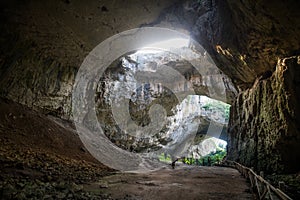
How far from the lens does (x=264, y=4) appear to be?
664 cm

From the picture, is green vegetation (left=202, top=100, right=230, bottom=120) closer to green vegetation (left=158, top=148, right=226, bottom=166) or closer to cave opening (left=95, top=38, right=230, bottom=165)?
cave opening (left=95, top=38, right=230, bottom=165)

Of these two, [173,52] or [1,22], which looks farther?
[173,52]

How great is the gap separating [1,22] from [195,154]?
29998mm

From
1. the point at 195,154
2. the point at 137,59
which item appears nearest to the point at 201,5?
the point at 137,59

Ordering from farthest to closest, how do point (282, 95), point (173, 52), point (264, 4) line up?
point (173, 52)
point (282, 95)
point (264, 4)

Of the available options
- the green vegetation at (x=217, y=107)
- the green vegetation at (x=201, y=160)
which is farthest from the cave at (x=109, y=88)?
the green vegetation at (x=217, y=107)

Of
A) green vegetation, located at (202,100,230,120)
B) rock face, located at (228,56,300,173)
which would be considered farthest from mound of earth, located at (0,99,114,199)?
green vegetation, located at (202,100,230,120)

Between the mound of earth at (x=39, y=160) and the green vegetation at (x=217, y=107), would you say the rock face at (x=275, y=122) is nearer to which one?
the mound of earth at (x=39, y=160)

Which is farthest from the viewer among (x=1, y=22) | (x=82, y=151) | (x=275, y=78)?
(x=82, y=151)

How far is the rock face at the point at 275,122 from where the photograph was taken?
784 centimetres

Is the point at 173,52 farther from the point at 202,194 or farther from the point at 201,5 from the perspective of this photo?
the point at 202,194

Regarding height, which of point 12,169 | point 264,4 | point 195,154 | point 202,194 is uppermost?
point 264,4

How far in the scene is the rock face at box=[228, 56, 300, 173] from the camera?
7.84 metres

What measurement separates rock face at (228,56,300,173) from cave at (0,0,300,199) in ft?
0.13
